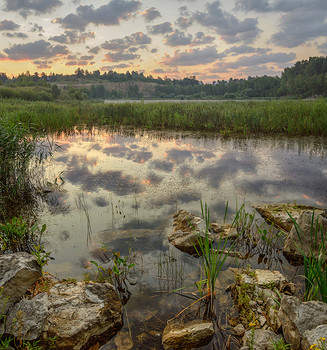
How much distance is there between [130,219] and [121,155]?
5116 millimetres

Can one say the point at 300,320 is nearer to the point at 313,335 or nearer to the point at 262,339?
the point at 313,335

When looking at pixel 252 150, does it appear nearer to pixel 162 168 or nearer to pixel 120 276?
pixel 162 168

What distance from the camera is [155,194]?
20.4 feet

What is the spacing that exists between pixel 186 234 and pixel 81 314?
2077mm

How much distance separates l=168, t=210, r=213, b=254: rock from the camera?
4.14 m

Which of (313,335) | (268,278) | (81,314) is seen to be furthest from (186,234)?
(313,335)

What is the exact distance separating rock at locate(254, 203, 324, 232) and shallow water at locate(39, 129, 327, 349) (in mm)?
534

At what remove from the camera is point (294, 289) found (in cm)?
314

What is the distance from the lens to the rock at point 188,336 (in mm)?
2533

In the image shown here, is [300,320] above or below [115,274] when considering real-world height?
above

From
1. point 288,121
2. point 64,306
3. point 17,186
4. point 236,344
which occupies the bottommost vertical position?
point 236,344

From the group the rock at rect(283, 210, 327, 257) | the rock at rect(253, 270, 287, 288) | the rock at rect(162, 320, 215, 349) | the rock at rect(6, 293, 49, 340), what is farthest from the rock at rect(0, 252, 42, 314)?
the rock at rect(283, 210, 327, 257)

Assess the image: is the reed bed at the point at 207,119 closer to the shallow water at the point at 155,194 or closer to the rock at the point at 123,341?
the shallow water at the point at 155,194

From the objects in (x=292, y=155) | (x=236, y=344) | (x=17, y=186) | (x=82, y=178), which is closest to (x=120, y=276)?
(x=236, y=344)
